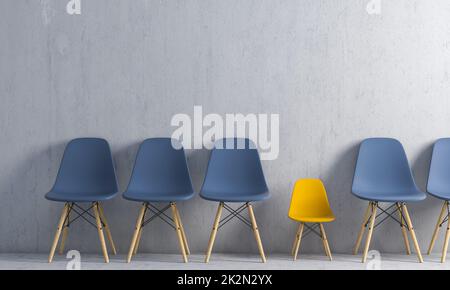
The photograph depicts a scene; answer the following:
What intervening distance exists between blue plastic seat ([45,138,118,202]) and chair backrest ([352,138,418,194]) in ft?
5.86

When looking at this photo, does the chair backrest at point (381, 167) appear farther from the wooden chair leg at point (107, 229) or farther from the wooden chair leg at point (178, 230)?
the wooden chair leg at point (107, 229)

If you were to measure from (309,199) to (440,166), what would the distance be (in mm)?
989

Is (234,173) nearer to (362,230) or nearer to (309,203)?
(309,203)

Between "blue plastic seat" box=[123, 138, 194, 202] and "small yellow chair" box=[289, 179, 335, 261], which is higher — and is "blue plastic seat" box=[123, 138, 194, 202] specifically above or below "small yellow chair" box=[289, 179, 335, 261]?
above

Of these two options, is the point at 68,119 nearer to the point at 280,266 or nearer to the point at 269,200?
the point at 269,200

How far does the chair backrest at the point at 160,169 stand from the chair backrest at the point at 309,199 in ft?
2.52

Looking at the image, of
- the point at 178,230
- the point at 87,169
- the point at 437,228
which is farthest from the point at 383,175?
the point at 87,169

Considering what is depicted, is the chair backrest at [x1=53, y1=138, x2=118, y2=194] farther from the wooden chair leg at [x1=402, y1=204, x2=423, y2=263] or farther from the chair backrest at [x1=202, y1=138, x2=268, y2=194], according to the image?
the wooden chair leg at [x1=402, y1=204, x2=423, y2=263]

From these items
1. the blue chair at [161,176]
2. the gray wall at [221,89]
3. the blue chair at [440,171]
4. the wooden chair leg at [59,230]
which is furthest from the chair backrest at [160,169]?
the blue chair at [440,171]

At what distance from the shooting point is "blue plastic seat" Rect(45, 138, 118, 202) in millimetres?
3553

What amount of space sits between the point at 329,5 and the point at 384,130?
1001 mm

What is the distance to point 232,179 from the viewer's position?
359 cm

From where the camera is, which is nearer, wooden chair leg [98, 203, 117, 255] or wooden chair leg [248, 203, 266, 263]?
wooden chair leg [248, 203, 266, 263]

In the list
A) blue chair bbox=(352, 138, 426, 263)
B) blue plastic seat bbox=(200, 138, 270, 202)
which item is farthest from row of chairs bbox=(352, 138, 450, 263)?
blue plastic seat bbox=(200, 138, 270, 202)
